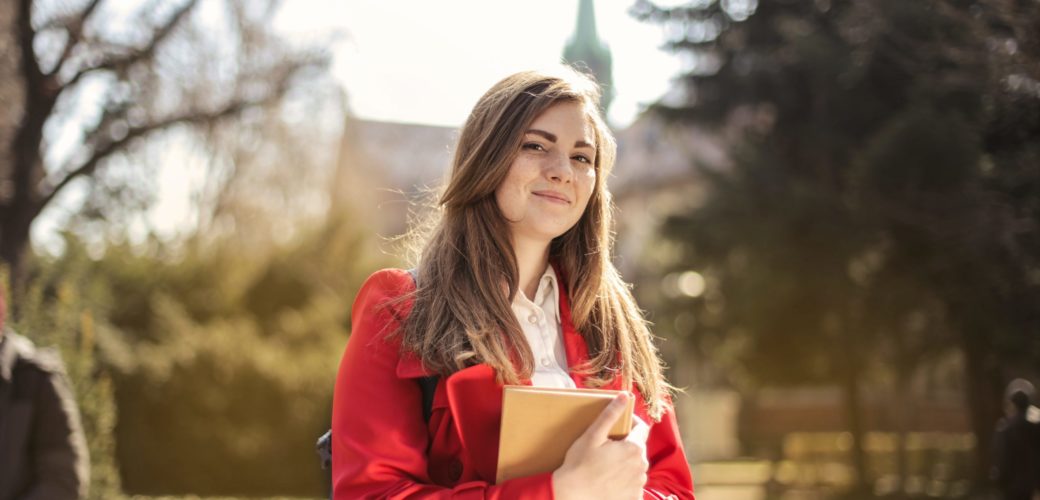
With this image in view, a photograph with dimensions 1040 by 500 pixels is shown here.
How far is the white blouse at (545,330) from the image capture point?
6.95ft

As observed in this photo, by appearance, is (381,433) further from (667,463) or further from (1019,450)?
(1019,450)

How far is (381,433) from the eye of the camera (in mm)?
1869

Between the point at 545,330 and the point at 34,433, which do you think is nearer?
the point at 545,330

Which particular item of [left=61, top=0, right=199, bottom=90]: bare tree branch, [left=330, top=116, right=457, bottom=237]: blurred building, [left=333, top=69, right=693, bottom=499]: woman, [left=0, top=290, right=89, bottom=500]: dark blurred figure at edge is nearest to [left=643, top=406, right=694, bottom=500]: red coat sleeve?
[left=333, top=69, right=693, bottom=499]: woman

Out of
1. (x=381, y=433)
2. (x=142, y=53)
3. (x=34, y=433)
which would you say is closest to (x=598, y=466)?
(x=381, y=433)

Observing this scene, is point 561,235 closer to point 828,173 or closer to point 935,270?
point 935,270

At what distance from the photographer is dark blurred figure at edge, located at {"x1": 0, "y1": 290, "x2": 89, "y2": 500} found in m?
3.42

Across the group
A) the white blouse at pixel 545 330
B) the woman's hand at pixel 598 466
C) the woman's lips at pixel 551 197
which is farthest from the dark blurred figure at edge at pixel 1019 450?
the woman's hand at pixel 598 466

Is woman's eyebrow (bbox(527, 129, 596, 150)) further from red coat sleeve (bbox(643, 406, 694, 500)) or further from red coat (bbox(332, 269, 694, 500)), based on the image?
red coat sleeve (bbox(643, 406, 694, 500))

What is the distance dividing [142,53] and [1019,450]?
29.1 feet

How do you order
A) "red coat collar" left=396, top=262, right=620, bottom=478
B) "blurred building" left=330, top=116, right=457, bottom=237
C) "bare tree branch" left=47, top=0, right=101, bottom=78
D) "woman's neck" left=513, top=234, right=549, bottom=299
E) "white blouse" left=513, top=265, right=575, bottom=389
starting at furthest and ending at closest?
"blurred building" left=330, top=116, right=457, bottom=237 → "bare tree branch" left=47, top=0, right=101, bottom=78 → "woman's neck" left=513, top=234, right=549, bottom=299 → "white blouse" left=513, top=265, right=575, bottom=389 → "red coat collar" left=396, top=262, right=620, bottom=478

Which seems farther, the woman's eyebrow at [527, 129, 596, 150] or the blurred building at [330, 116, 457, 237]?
the blurred building at [330, 116, 457, 237]

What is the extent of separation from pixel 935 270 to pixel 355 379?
1305 centimetres

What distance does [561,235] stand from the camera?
2398mm
